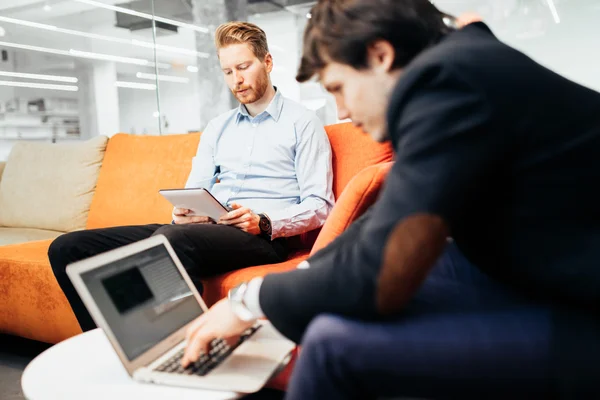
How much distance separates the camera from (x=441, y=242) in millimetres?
708

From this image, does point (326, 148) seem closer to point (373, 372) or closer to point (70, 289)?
point (70, 289)

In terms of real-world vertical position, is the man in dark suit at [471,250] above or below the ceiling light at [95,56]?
below

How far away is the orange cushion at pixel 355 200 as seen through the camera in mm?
1519

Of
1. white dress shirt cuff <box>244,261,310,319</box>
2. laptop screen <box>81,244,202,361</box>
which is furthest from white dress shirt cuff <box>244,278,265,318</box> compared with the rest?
laptop screen <box>81,244,202,361</box>

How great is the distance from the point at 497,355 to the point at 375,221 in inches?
9.2

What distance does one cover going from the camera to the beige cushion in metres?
2.86

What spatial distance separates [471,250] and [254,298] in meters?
0.36

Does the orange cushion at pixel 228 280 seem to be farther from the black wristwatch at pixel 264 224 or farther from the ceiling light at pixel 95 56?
the ceiling light at pixel 95 56

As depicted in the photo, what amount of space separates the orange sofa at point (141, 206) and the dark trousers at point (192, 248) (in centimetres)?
6

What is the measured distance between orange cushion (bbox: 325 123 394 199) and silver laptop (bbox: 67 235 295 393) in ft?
3.26

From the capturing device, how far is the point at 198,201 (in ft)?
5.85

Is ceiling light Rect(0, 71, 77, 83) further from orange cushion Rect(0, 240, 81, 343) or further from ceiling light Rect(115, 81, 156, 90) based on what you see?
orange cushion Rect(0, 240, 81, 343)

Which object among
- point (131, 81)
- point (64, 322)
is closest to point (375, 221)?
point (64, 322)

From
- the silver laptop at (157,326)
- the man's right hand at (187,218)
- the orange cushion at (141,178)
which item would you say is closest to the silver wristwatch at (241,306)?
the silver laptop at (157,326)
